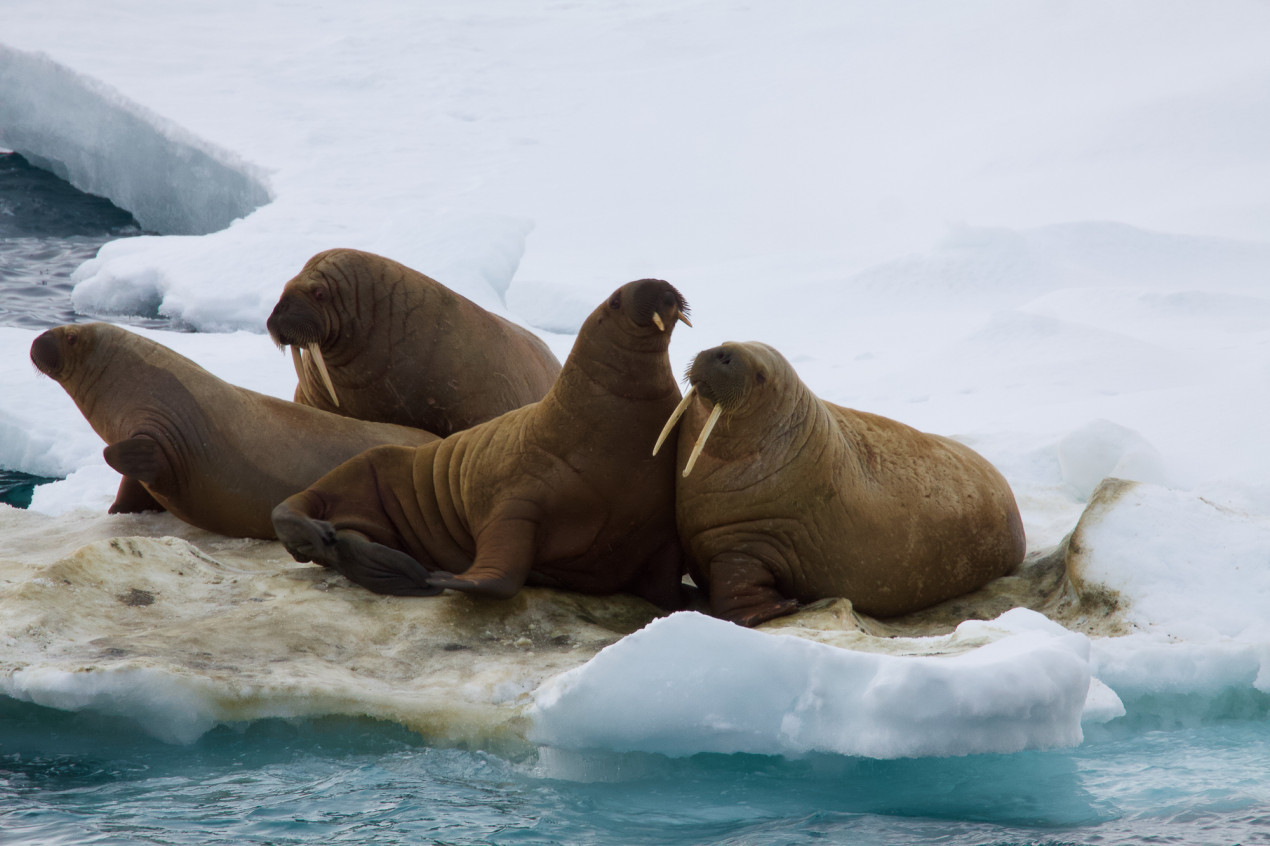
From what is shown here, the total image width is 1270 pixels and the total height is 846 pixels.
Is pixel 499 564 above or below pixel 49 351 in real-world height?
below

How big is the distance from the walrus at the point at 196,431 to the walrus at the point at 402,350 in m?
0.24

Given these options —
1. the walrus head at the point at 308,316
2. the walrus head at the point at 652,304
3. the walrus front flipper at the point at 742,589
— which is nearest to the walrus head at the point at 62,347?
the walrus head at the point at 308,316

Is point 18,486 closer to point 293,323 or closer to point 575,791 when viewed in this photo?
point 293,323

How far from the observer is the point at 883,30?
20.7 m

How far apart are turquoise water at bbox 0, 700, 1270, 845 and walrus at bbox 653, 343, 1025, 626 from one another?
1178mm

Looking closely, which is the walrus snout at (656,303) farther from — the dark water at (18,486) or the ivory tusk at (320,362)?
the dark water at (18,486)

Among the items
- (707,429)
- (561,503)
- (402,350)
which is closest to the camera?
(707,429)

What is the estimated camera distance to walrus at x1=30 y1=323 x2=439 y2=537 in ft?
17.7

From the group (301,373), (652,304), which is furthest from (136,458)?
(652,304)

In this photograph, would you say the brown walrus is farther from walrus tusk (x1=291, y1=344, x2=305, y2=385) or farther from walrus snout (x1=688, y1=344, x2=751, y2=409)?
walrus tusk (x1=291, y1=344, x2=305, y2=385)

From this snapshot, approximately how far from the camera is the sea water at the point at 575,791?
2.90 m

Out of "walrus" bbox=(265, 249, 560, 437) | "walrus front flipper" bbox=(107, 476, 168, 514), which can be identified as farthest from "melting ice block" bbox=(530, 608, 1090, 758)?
"walrus front flipper" bbox=(107, 476, 168, 514)

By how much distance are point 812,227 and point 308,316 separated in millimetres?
8944

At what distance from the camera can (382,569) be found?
4.39m
